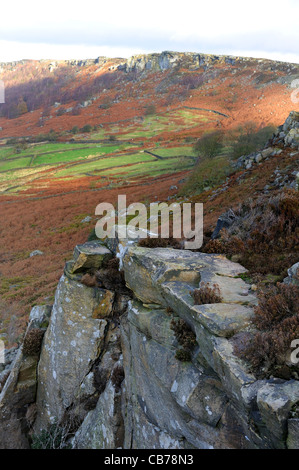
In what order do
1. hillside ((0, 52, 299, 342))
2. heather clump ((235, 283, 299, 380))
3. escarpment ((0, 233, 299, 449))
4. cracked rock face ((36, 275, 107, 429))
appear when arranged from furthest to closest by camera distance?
1. hillside ((0, 52, 299, 342))
2. cracked rock face ((36, 275, 107, 429))
3. escarpment ((0, 233, 299, 449))
4. heather clump ((235, 283, 299, 380))

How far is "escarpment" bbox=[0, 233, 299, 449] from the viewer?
5.23m

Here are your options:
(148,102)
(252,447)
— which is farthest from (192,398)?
(148,102)

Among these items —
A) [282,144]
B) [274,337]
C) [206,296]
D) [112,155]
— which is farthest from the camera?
[112,155]

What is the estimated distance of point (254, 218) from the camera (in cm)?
1017

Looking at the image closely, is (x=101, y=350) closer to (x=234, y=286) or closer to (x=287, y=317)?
(x=234, y=286)

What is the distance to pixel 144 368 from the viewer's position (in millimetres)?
7648

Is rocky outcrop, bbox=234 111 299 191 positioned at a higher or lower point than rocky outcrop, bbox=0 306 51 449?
higher

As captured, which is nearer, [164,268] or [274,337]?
[274,337]

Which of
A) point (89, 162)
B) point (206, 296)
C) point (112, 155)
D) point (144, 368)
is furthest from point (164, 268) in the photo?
point (112, 155)

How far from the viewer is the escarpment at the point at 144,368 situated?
5.23 metres

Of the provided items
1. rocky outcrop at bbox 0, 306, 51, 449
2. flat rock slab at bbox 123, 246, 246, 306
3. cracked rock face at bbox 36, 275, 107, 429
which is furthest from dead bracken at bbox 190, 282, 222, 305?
rocky outcrop at bbox 0, 306, 51, 449

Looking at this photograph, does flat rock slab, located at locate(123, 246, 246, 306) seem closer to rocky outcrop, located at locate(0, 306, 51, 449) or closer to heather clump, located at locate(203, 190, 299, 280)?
heather clump, located at locate(203, 190, 299, 280)

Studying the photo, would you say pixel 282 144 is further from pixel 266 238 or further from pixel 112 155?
pixel 112 155

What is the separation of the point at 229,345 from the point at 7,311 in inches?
799
